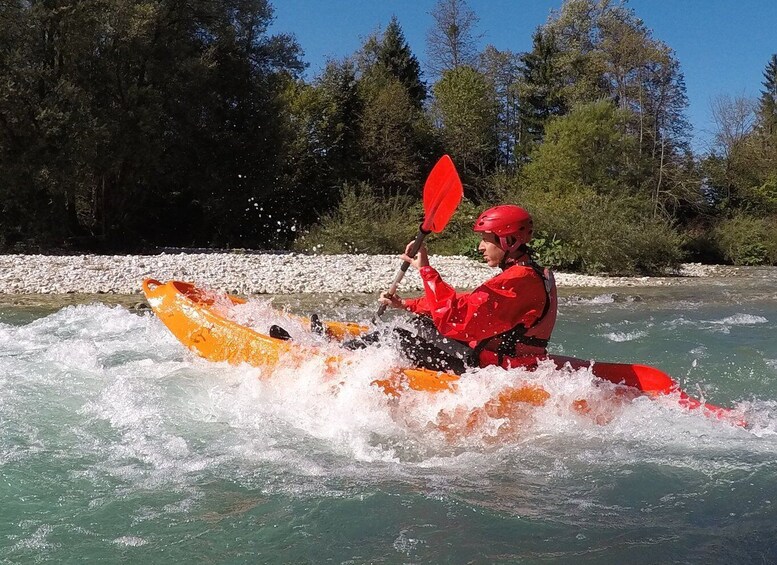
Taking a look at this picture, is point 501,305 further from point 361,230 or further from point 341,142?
point 341,142

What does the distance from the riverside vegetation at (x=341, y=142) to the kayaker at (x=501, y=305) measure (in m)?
11.8

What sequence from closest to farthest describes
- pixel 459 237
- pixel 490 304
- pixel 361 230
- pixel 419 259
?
pixel 490 304
pixel 419 259
pixel 361 230
pixel 459 237

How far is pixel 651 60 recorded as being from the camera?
2756 centimetres

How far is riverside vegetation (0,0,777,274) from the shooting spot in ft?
53.4

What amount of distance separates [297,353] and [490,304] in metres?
1.45

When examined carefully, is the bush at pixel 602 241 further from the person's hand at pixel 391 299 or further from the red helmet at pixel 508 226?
the red helmet at pixel 508 226

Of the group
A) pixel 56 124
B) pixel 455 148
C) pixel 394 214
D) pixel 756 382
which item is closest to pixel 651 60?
pixel 455 148

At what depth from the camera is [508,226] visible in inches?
172

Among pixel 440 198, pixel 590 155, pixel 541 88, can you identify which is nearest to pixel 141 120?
pixel 440 198

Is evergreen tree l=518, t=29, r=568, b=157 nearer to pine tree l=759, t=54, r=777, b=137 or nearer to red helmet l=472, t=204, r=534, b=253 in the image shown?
pine tree l=759, t=54, r=777, b=137

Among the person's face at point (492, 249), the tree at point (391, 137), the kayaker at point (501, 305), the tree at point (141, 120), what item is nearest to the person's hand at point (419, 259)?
the kayaker at point (501, 305)

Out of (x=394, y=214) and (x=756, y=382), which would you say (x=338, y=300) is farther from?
(x=394, y=214)

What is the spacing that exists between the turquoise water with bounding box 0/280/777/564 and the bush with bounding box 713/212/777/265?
56.6ft

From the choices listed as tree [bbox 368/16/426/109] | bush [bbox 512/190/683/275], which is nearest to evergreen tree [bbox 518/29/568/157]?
tree [bbox 368/16/426/109]
